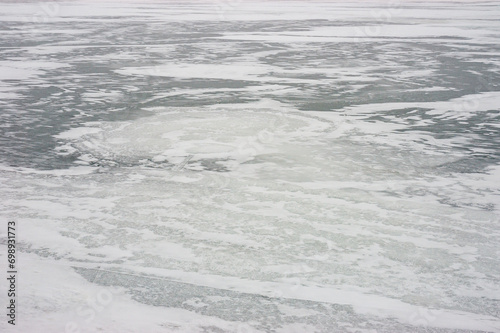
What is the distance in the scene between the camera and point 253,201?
14.0 ft

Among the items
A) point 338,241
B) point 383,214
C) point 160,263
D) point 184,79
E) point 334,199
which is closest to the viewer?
point 160,263

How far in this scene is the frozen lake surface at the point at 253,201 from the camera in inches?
114

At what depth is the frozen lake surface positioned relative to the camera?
114 inches

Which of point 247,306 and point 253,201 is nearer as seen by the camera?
point 247,306

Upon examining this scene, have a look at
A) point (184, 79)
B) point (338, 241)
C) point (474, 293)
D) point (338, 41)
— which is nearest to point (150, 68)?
point (184, 79)

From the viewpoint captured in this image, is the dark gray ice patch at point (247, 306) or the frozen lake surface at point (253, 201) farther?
the frozen lake surface at point (253, 201)

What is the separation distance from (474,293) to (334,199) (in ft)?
4.56

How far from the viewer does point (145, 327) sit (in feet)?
8.80

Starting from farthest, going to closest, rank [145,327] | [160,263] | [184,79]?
[184,79] < [160,263] < [145,327]

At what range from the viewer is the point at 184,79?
31.3 ft

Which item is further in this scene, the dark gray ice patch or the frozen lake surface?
the frozen lake surface

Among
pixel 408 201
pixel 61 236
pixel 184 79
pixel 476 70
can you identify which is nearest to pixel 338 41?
pixel 476 70

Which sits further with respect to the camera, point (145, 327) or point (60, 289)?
point (60, 289)

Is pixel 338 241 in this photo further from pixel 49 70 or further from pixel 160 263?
pixel 49 70
